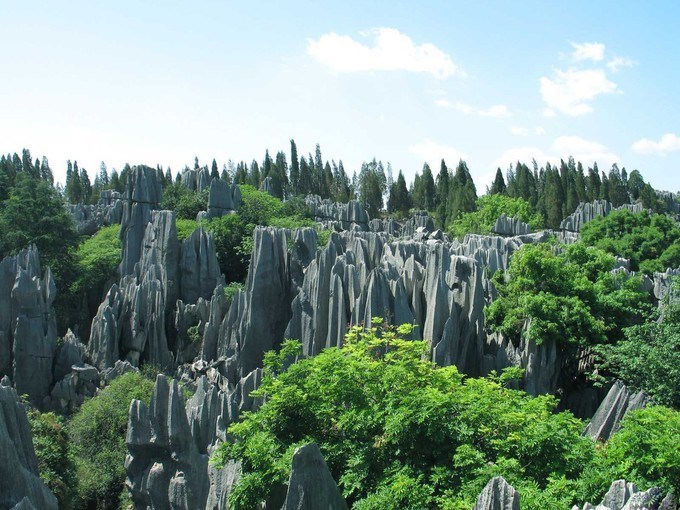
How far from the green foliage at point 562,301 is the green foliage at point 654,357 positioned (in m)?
1.39

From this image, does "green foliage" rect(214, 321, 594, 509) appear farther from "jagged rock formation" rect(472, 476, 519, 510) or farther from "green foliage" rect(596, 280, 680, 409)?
"green foliage" rect(596, 280, 680, 409)

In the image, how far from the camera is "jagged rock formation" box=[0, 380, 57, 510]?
33.7 ft

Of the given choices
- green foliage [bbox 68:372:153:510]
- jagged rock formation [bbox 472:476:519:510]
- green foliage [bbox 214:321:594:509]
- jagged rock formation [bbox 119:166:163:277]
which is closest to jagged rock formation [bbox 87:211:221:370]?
jagged rock formation [bbox 119:166:163:277]

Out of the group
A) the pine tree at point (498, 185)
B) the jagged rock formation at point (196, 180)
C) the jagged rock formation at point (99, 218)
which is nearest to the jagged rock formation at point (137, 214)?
the jagged rock formation at point (99, 218)

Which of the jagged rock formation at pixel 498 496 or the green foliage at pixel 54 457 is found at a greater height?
the jagged rock formation at pixel 498 496

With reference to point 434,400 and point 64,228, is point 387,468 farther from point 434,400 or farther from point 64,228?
point 64,228

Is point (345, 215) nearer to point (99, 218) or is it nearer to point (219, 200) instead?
point (219, 200)

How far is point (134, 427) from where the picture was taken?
15.5 m

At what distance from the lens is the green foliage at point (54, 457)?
53.7 ft

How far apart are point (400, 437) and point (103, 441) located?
12.2 meters

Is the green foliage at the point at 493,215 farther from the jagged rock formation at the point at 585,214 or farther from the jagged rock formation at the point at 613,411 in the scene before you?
the jagged rock formation at the point at 613,411

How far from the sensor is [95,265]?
3284 centimetres

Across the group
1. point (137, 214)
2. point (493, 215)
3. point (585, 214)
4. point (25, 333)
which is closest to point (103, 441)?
point (25, 333)

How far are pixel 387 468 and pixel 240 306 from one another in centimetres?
1573
